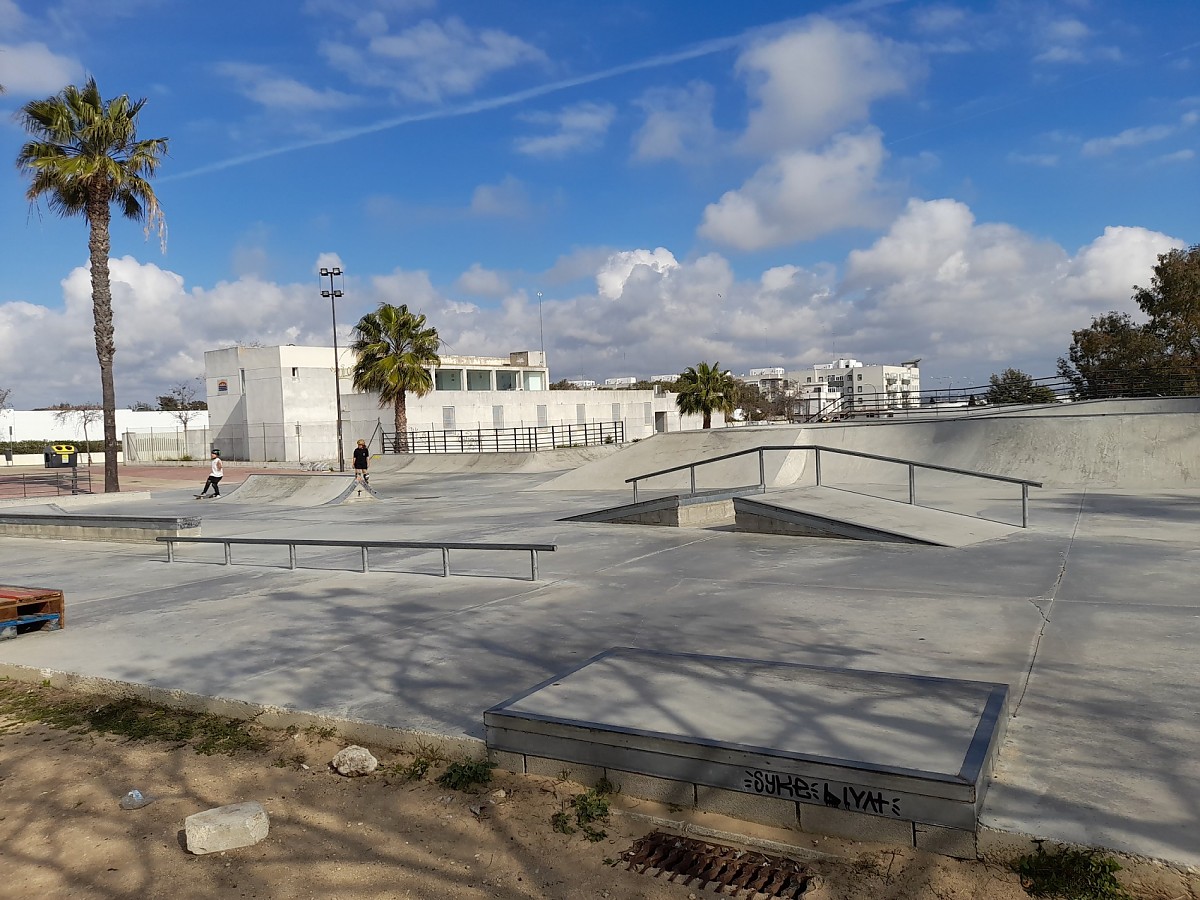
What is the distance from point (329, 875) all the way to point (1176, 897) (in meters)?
3.09

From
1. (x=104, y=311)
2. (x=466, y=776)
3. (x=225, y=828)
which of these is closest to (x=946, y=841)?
(x=466, y=776)

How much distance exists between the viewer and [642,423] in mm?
60031

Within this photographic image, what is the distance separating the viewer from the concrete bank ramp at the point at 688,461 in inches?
813

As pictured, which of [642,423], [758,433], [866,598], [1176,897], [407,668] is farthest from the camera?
[642,423]

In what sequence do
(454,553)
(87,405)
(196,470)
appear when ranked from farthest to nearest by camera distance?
(87,405) → (196,470) → (454,553)

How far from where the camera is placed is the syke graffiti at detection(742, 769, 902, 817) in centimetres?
328

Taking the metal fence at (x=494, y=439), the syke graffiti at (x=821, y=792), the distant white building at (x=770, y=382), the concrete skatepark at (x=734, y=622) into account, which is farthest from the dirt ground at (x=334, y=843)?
the distant white building at (x=770, y=382)

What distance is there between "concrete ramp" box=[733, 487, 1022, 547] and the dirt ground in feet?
24.7

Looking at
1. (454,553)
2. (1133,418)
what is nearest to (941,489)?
(1133,418)

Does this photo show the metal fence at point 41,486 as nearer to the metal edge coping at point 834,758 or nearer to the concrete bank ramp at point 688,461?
the concrete bank ramp at point 688,461

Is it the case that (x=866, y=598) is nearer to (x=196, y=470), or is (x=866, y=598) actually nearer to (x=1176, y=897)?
(x=1176, y=897)

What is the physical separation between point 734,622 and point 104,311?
2341 centimetres

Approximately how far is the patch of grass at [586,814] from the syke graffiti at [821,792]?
67 centimetres

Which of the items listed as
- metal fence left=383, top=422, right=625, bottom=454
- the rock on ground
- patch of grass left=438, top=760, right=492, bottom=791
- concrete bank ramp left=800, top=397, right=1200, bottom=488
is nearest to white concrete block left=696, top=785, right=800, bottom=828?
patch of grass left=438, top=760, right=492, bottom=791
